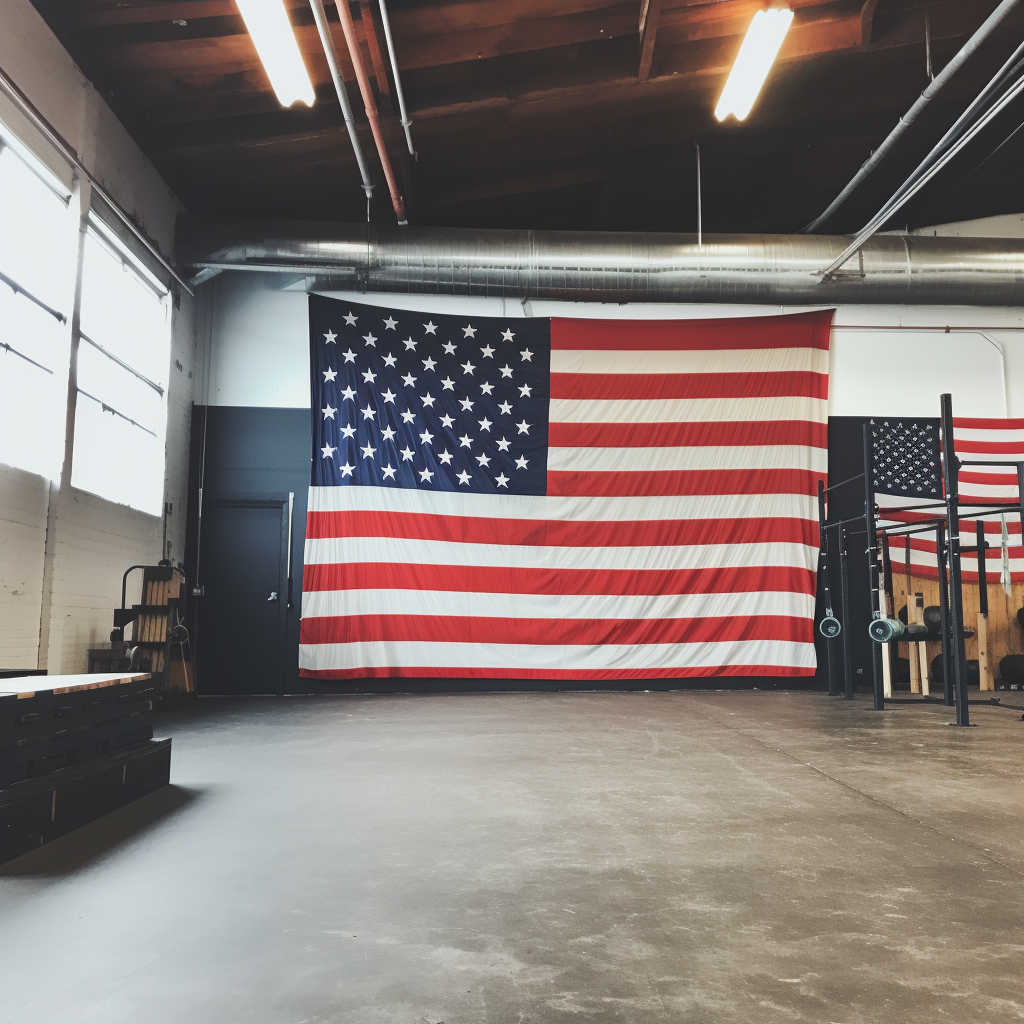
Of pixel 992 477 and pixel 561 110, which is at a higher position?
pixel 561 110

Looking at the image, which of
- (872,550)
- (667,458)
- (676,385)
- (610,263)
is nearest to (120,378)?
(610,263)

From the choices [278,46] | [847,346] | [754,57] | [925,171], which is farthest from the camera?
[847,346]

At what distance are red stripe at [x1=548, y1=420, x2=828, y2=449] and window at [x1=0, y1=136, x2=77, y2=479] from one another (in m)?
4.51

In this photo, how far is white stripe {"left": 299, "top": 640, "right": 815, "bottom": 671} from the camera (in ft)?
26.1

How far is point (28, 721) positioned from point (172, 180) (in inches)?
257

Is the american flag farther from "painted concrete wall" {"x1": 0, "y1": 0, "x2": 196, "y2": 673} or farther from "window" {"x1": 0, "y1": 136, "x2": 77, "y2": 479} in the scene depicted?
"window" {"x1": 0, "y1": 136, "x2": 77, "y2": 479}

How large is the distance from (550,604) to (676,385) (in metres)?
2.67

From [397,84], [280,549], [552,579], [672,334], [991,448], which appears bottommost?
[552,579]

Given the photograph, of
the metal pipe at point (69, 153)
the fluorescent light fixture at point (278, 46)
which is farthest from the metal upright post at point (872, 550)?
the metal pipe at point (69, 153)

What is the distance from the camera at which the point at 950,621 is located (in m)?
6.34

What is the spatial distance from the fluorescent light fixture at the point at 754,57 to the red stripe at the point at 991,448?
5.06 m

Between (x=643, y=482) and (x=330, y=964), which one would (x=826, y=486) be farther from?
(x=330, y=964)

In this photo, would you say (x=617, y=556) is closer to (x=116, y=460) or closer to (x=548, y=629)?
(x=548, y=629)

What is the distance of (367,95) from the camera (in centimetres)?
563
